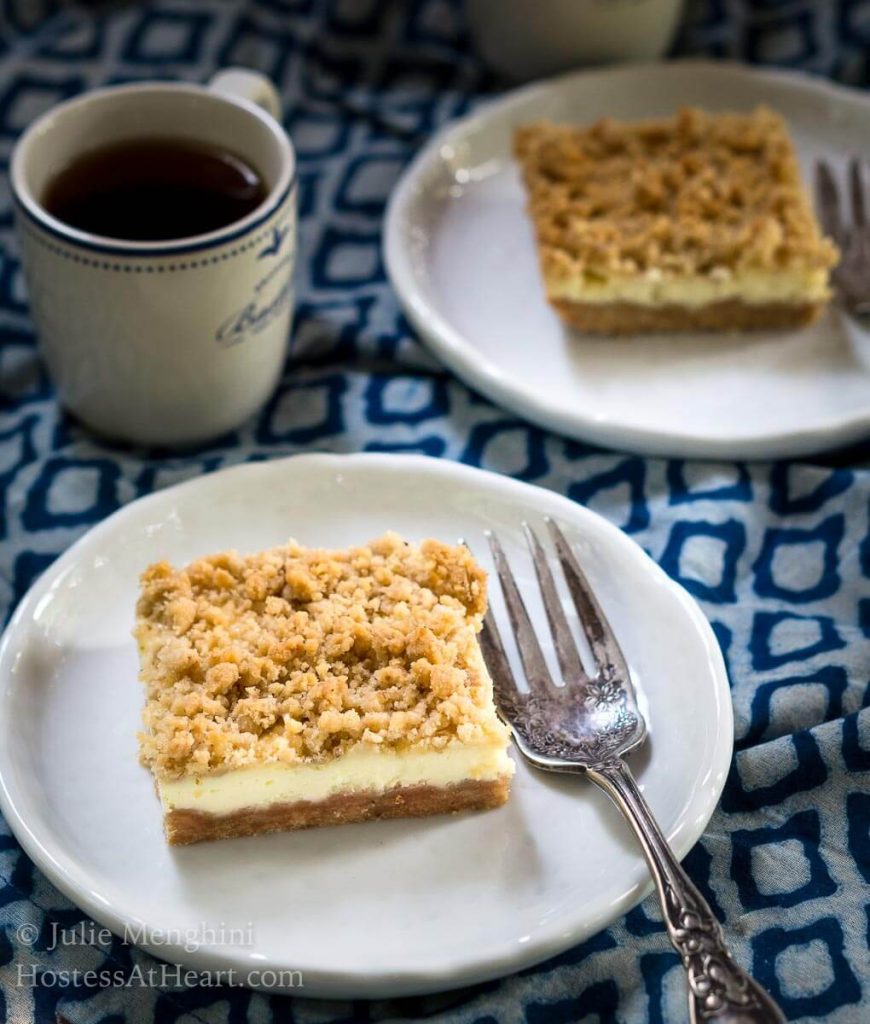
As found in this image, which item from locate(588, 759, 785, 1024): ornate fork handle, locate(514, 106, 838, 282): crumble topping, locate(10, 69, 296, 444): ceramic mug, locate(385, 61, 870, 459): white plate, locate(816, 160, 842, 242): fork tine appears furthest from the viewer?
locate(816, 160, 842, 242): fork tine

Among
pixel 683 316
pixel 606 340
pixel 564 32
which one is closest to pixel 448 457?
pixel 606 340

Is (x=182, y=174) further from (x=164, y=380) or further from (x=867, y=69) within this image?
(x=867, y=69)

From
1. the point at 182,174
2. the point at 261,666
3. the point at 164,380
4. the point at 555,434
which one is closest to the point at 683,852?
the point at 261,666

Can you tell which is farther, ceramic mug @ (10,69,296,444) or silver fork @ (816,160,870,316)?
silver fork @ (816,160,870,316)

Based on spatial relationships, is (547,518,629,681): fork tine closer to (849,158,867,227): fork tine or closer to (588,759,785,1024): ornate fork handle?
(588,759,785,1024): ornate fork handle

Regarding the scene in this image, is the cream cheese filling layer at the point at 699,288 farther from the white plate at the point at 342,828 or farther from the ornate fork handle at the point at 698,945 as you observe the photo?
the ornate fork handle at the point at 698,945

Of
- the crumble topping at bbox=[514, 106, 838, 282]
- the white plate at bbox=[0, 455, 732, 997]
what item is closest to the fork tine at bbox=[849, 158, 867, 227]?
the crumble topping at bbox=[514, 106, 838, 282]
